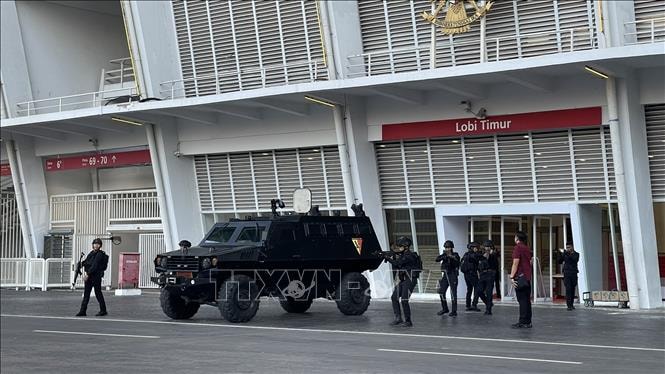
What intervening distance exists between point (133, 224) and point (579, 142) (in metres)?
16.5

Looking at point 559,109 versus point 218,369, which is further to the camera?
point 559,109

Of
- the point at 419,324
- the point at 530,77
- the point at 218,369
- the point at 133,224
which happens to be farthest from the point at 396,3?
the point at 218,369

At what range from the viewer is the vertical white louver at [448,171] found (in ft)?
87.5

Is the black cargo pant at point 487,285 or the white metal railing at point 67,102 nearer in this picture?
the black cargo pant at point 487,285

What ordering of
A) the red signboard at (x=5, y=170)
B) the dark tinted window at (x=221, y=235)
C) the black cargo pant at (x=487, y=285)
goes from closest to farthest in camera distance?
the dark tinted window at (x=221, y=235) < the black cargo pant at (x=487, y=285) < the red signboard at (x=5, y=170)

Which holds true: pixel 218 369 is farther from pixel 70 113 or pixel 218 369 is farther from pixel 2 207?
pixel 2 207

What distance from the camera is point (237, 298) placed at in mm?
19047

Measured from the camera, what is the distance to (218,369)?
39.9 ft

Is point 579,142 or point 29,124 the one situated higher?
point 29,124

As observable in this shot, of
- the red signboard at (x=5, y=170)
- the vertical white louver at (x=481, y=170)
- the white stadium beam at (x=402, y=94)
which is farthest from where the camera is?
the red signboard at (x=5, y=170)

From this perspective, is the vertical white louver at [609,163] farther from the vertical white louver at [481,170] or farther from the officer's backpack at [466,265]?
the officer's backpack at [466,265]

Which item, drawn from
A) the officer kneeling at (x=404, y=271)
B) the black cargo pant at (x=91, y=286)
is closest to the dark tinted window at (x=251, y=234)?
the officer kneeling at (x=404, y=271)

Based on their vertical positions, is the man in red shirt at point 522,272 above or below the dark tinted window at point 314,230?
below

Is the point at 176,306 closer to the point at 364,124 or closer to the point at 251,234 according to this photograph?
the point at 251,234
